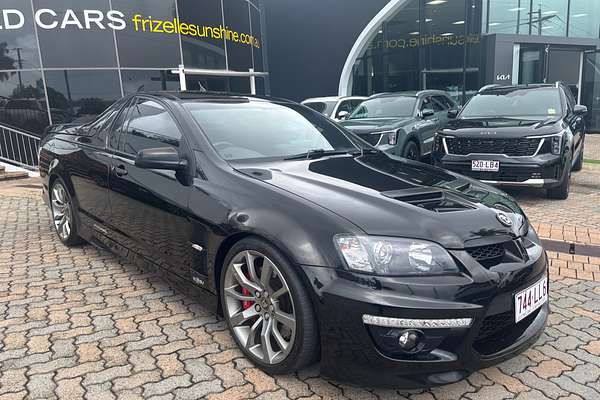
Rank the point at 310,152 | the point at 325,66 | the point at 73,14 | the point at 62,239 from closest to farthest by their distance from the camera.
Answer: the point at 310,152
the point at 62,239
the point at 73,14
the point at 325,66

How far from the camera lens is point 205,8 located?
14703 mm

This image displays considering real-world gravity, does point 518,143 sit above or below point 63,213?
above

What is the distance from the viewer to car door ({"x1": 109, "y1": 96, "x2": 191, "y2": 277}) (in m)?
2.99

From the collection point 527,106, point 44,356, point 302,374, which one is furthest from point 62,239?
point 527,106

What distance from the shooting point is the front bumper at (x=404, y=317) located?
6.78 ft

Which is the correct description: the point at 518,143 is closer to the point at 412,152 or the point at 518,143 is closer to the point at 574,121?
the point at 574,121

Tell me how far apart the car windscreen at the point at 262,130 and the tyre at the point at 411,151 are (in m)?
4.36

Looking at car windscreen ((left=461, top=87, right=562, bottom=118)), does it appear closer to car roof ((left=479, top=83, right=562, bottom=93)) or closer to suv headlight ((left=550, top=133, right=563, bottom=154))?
car roof ((left=479, top=83, right=562, bottom=93))

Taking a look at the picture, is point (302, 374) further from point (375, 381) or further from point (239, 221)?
point (239, 221)

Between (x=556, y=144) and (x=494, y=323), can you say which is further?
(x=556, y=144)

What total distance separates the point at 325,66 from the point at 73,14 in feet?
40.9

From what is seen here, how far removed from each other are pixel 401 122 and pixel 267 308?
627 cm

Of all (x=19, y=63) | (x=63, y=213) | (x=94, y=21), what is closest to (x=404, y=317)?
(x=63, y=213)

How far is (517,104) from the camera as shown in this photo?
7.37 m
